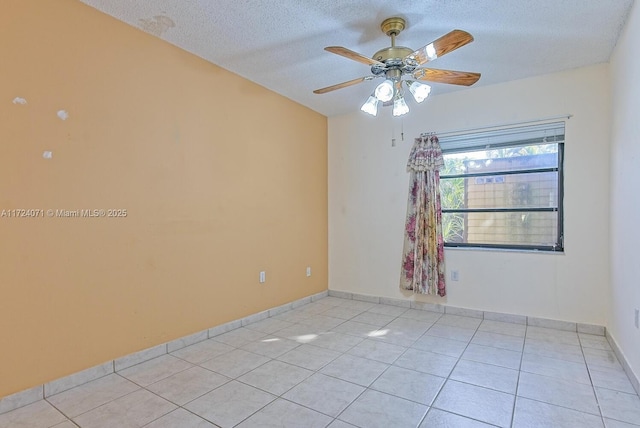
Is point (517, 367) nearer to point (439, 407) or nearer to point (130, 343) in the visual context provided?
point (439, 407)

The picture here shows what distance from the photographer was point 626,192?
2.47m

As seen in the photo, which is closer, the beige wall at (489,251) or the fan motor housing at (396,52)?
the fan motor housing at (396,52)

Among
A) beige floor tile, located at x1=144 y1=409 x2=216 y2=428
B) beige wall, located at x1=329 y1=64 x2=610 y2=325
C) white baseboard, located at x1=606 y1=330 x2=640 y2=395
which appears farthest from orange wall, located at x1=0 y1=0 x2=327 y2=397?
white baseboard, located at x1=606 y1=330 x2=640 y2=395

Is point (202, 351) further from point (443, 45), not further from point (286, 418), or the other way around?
point (443, 45)

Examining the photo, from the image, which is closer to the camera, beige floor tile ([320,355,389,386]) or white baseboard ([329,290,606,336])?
beige floor tile ([320,355,389,386])

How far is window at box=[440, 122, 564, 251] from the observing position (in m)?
3.43

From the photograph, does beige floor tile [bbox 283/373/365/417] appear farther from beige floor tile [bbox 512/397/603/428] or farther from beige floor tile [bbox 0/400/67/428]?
beige floor tile [bbox 0/400/67/428]

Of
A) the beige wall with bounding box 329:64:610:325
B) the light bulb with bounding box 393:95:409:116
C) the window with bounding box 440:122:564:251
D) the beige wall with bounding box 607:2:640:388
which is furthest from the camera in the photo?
the window with bounding box 440:122:564:251

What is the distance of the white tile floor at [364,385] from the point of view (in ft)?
6.17

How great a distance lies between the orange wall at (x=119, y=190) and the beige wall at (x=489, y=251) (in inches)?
48.1

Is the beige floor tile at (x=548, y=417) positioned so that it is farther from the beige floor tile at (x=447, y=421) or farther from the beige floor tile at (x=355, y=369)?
the beige floor tile at (x=355, y=369)

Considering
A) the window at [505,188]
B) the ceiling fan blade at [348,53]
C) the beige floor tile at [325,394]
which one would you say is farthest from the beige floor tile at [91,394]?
the window at [505,188]

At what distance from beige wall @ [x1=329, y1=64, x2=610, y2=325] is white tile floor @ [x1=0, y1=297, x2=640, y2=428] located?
1.36 feet

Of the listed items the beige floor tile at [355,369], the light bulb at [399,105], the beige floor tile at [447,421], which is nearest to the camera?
the beige floor tile at [447,421]
